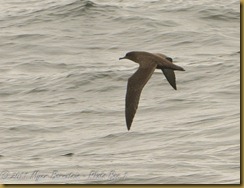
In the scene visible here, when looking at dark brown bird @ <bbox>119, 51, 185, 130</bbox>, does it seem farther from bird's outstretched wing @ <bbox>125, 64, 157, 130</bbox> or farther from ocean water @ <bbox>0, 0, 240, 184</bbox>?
ocean water @ <bbox>0, 0, 240, 184</bbox>

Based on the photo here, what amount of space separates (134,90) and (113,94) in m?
6.59

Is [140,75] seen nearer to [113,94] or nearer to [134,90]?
[134,90]

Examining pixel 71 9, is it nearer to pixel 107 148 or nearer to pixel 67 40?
pixel 67 40

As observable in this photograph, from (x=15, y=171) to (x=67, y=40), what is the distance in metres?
8.96

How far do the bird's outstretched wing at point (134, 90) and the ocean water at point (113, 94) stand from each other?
1509 mm

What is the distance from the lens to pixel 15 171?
48.3ft

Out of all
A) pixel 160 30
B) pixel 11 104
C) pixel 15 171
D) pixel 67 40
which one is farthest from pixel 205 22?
pixel 15 171

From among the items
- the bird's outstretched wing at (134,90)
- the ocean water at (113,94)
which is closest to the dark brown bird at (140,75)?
the bird's outstretched wing at (134,90)

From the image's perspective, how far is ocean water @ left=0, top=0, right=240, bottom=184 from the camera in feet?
48.5

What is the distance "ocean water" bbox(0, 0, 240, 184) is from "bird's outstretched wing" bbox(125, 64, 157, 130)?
151 centimetres

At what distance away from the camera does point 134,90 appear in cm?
1284

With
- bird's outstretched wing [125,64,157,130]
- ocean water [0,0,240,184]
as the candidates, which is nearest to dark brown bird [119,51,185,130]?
bird's outstretched wing [125,64,157,130]

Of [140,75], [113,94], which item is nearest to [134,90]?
[140,75]

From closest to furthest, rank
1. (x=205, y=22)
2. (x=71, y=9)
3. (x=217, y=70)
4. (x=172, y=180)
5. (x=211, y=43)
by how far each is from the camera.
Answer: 1. (x=172, y=180)
2. (x=217, y=70)
3. (x=211, y=43)
4. (x=205, y=22)
5. (x=71, y=9)
